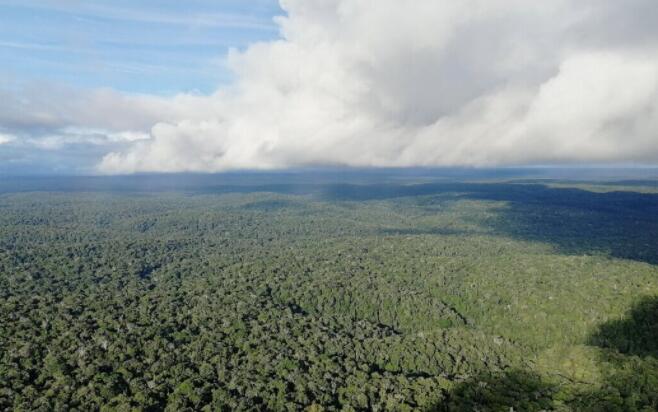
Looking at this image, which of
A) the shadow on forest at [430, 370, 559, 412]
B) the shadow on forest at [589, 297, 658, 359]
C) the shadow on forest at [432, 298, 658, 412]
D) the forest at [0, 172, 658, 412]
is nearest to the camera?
the shadow on forest at [432, 298, 658, 412]

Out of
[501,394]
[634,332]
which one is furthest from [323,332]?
[634,332]

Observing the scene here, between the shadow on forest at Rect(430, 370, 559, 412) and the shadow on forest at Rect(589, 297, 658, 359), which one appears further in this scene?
the shadow on forest at Rect(589, 297, 658, 359)

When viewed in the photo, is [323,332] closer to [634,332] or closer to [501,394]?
[501,394]

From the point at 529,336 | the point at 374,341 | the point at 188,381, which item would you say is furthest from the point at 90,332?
the point at 529,336

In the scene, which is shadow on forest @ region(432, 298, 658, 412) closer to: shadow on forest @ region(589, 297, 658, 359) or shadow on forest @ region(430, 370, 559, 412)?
shadow on forest @ region(430, 370, 559, 412)

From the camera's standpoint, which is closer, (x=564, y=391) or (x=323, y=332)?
(x=564, y=391)

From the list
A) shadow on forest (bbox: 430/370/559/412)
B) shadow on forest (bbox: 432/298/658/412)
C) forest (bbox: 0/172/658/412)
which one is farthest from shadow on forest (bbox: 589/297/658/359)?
shadow on forest (bbox: 430/370/559/412)

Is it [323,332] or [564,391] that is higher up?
[564,391]

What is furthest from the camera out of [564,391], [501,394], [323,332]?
[323,332]

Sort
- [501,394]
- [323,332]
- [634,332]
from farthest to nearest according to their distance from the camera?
[634,332]
[323,332]
[501,394]
